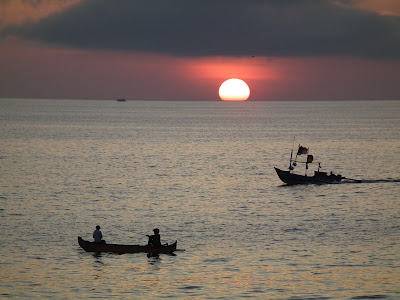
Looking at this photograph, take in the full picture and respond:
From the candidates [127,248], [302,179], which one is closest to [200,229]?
[127,248]

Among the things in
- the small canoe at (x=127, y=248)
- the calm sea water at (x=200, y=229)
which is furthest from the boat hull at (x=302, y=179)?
the small canoe at (x=127, y=248)

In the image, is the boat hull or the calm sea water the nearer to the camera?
the calm sea water

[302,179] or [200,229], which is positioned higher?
[302,179]

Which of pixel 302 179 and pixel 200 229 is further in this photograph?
pixel 302 179

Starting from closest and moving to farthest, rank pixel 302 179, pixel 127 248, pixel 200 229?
pixel 127 248 → pixel 200 229 → pixel 302 179

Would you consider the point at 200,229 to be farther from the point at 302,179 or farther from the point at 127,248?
the point at 302,179

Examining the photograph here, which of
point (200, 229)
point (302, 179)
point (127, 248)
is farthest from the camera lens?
point (302, 179)

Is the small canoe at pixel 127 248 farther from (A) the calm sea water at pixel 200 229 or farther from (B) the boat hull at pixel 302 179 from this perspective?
(B) the boat hull at pixel 302 179

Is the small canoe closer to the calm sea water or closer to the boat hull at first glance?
the calm sea water

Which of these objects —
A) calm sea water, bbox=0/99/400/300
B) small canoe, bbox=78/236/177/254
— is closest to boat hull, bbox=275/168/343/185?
calm sea water, bbox=0/99/400/300

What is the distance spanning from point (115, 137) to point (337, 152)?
68.8 metres

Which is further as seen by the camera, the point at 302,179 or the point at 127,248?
the point at 302,179

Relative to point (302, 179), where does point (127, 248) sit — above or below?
below

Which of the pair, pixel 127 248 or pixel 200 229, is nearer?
pixel 127 248
